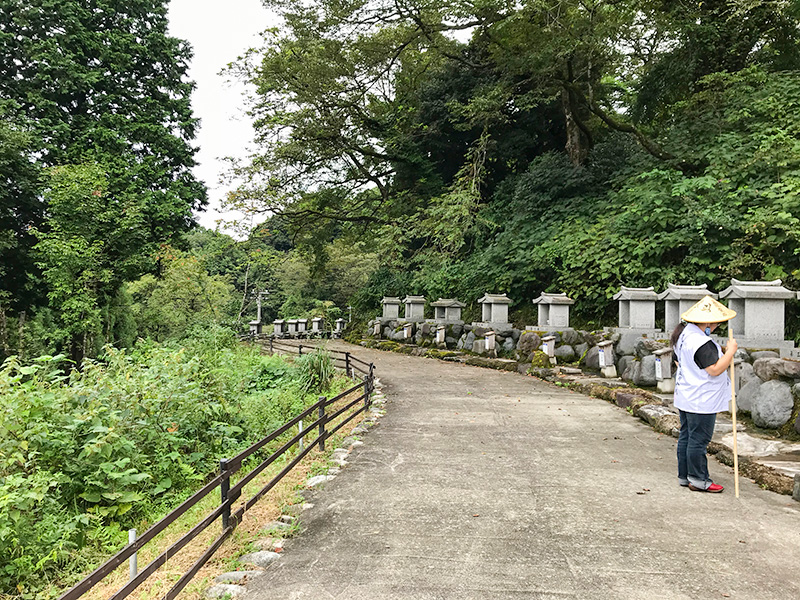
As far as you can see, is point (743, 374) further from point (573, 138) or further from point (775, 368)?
point (573, 138)

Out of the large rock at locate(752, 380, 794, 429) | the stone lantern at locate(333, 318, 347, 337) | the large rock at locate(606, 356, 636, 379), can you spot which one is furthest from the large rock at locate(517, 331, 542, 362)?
the stone lantern at locate(333, 318, 347, 337)

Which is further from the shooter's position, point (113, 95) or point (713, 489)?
point (113, 95)

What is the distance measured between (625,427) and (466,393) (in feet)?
11.9

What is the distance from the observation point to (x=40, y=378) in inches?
249

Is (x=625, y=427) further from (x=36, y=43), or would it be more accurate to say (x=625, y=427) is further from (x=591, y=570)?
(x=36, y=43)

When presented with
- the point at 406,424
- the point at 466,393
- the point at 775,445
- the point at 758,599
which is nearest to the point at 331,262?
the point at 466,393

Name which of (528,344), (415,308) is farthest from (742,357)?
(415,308)

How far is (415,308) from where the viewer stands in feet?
65.2

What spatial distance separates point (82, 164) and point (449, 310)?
13.5m

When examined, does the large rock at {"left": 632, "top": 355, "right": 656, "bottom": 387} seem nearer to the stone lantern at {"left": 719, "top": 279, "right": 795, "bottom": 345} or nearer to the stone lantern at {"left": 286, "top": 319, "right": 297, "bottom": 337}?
the stone lantern at {"left": 719, "top": 279, "right": 795, "bottom": 345}

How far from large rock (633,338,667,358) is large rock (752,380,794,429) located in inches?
119

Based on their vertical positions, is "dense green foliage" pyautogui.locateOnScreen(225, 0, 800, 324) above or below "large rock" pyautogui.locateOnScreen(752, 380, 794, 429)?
above

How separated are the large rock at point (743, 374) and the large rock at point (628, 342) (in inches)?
140

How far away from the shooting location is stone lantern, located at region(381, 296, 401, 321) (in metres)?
21.6
